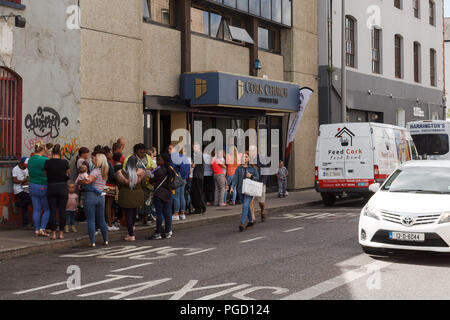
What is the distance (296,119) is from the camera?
76.1 ft

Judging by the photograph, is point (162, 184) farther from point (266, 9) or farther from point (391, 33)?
point (391, 33)

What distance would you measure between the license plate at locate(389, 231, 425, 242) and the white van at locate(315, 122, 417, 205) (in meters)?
9.62

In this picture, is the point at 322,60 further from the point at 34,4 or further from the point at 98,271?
the point at 98,271

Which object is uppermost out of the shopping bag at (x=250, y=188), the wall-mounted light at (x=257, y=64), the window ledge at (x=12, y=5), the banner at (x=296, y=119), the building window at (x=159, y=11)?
the building window at (x=159, y=11)

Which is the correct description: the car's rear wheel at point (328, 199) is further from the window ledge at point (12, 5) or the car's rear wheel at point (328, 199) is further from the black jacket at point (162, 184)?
the window ledge at point (12, 5)

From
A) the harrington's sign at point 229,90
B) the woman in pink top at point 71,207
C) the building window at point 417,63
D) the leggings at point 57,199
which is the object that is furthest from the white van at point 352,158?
the building window at point 417,63

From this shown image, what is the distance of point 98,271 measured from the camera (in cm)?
879

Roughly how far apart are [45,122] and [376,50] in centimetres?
2075

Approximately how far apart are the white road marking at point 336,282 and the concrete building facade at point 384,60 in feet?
55.9

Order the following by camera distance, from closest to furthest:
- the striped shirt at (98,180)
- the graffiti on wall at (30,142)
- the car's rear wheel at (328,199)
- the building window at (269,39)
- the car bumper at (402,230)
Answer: the car bumper at (402,230) → the striped shirt at (98,180) → the graffiti on wall at (30,142) → the car's rear wheel at (328,199) → the building window at (269,39)

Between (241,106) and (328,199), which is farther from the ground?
(241,106)

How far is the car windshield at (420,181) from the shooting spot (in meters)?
9.75

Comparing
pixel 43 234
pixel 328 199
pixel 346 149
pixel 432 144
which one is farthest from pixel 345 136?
pixel 43 234
